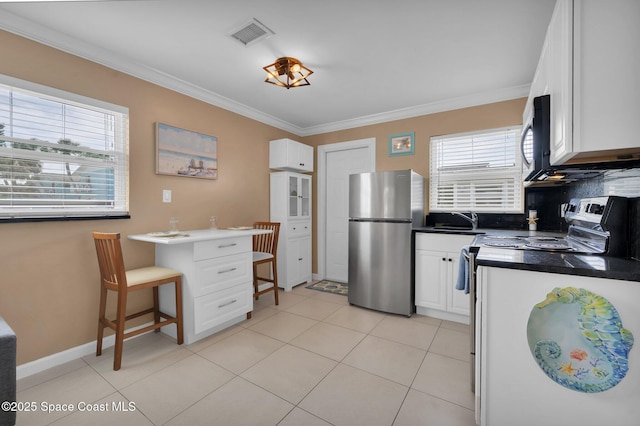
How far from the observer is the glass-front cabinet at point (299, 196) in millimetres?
3883

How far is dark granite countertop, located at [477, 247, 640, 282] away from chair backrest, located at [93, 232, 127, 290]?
221cm

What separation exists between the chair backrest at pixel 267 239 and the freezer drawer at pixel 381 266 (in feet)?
2.98

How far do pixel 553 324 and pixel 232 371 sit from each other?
1899 mm

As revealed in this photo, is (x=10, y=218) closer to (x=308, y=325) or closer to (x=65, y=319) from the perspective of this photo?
(x=65, y=319)

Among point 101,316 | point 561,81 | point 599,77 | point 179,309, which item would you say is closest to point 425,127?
point 561,81

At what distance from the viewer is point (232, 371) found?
6.35ft


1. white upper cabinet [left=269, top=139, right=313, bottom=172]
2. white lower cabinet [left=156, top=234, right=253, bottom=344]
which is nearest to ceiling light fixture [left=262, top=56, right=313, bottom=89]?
white upper cabinet [left=269, top=139, right=313, bottom=172]

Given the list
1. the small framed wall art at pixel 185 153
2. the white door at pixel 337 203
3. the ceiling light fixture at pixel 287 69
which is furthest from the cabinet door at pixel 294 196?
the ceiling light fixture at pixel 287 69

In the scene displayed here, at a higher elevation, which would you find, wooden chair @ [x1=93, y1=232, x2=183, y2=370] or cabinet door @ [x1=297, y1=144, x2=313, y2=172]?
cabinet door @ [x1=297, y1=144, x2=313, y2=172]

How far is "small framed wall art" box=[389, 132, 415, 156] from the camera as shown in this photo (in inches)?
138

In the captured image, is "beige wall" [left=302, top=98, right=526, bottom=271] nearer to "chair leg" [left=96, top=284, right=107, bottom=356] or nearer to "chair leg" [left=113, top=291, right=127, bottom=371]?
"chair leg" [left=113, top=291, right=127, bottom=371]

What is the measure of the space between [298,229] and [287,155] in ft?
3.47

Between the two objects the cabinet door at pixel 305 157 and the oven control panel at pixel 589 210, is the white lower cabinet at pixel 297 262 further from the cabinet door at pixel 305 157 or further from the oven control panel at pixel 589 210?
the oven control panel at pixel 589 210

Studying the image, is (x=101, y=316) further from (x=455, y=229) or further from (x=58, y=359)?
(x=455, y=229)
